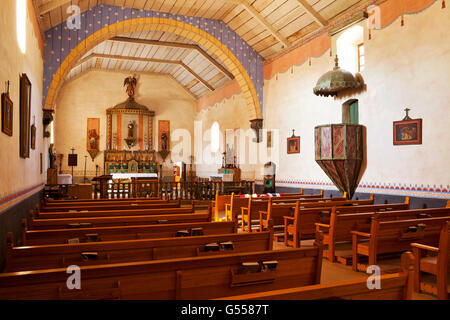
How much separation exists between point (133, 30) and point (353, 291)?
1089cm

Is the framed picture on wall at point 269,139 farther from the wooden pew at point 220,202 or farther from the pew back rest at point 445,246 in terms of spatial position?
the pew back rest at point 445,246

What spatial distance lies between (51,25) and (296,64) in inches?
269

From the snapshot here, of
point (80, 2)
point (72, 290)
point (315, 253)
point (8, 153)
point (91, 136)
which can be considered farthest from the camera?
point (91, 136)

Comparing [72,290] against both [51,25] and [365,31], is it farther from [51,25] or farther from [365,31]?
[51,25]

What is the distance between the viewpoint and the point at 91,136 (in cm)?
1773

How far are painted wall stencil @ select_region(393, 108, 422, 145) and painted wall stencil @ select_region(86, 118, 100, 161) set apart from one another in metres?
14.1

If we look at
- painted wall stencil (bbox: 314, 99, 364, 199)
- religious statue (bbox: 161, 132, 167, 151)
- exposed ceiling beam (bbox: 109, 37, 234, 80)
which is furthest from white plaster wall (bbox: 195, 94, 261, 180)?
painted wall stencil (bbox: 314, 99, 364, 199)

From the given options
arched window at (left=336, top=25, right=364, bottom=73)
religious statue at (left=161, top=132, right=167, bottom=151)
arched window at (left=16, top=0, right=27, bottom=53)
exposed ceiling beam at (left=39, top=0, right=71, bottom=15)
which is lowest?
religious statue at (left=161, top=132, right=167, bottom=151)

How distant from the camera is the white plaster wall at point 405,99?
6625 mm

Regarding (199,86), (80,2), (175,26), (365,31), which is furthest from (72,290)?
(199,86)

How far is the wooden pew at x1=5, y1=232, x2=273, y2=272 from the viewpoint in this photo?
254 centimetres

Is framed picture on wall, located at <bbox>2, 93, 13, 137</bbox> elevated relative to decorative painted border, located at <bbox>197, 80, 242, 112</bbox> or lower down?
lower down

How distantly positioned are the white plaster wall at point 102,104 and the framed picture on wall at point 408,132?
13076mm

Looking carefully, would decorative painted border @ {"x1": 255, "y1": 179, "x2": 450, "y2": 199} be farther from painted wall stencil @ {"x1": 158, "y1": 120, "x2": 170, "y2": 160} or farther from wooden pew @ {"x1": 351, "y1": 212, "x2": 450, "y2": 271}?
painted wall stencil @ {"x1": 158, "y1": 120, "x2": 170, "y2": 160}
